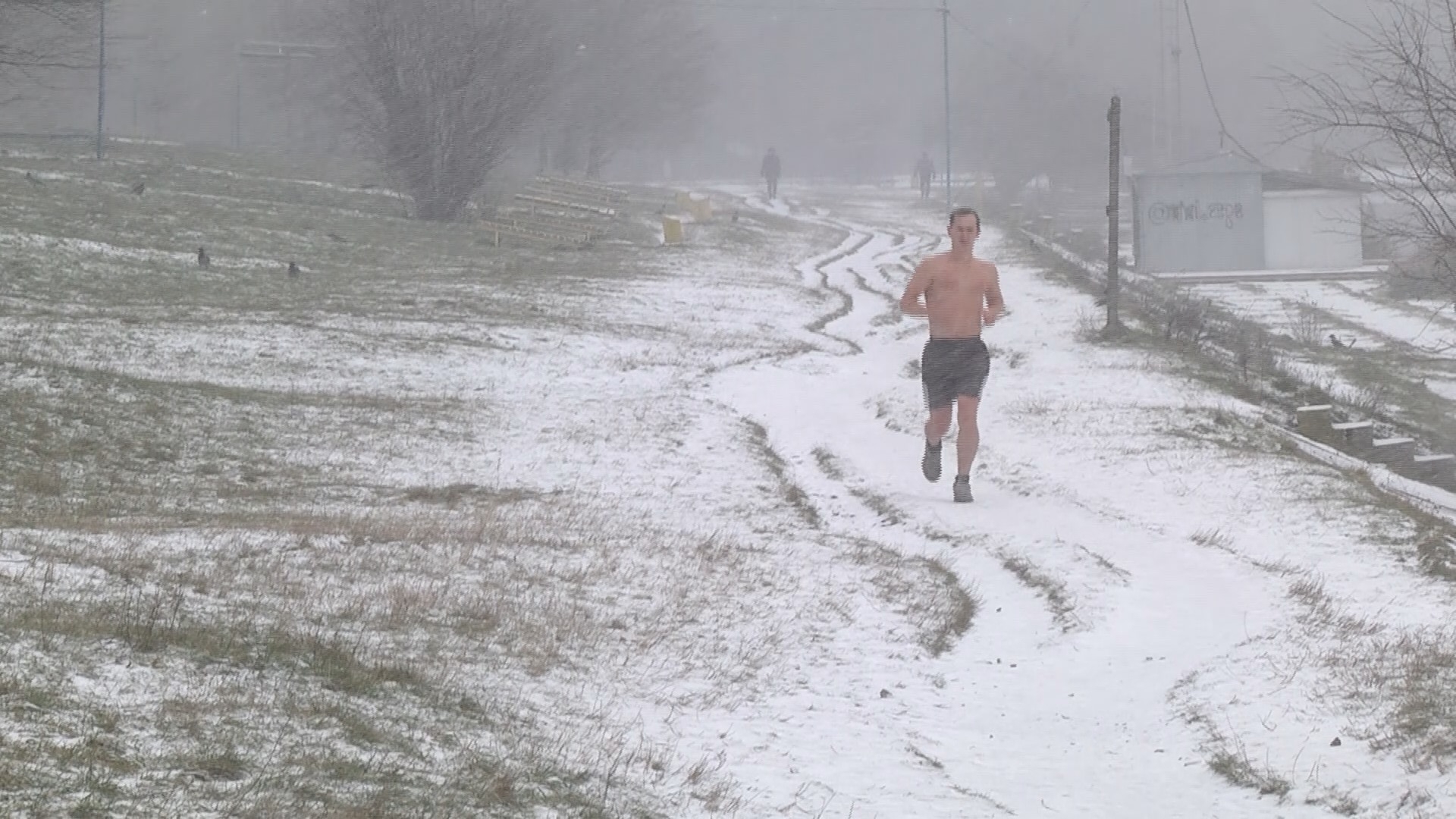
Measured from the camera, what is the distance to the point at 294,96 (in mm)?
59750

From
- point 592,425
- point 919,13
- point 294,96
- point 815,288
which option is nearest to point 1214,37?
point 919,13

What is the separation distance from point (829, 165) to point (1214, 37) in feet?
109

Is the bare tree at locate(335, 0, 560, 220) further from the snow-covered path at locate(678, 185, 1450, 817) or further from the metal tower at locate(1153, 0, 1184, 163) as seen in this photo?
the metal tower at locate(1153, 0, 1184, 163)

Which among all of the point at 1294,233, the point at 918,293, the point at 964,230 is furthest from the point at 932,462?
the point at 1294,233

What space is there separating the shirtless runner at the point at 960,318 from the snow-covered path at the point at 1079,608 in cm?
56

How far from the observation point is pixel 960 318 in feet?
35.7

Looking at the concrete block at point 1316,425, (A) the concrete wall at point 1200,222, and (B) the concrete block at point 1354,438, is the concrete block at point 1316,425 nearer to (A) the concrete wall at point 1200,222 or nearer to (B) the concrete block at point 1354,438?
(B) the concrete block at point 1354,438

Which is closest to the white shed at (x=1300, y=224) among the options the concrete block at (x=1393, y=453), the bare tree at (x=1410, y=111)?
the concrete block at (x=1393, y=453)

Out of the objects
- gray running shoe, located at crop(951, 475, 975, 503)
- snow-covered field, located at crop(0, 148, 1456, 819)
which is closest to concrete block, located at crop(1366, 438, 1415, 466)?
snow-covered field, located at crop(0, 148, 1456, 819)

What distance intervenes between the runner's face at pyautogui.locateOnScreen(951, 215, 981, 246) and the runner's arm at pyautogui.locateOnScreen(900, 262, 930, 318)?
29 cm

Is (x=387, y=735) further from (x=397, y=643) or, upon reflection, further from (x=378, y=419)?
(x=378, y=419)

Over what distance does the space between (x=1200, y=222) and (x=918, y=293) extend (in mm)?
36992

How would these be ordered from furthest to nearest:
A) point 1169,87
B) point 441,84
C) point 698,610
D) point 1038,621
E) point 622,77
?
1. point 1169,87
2. point 622,77
3. point 441,84
4. point 1038,621
5. point 698,610

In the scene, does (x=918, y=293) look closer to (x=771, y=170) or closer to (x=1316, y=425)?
(x=1316, y=425)
